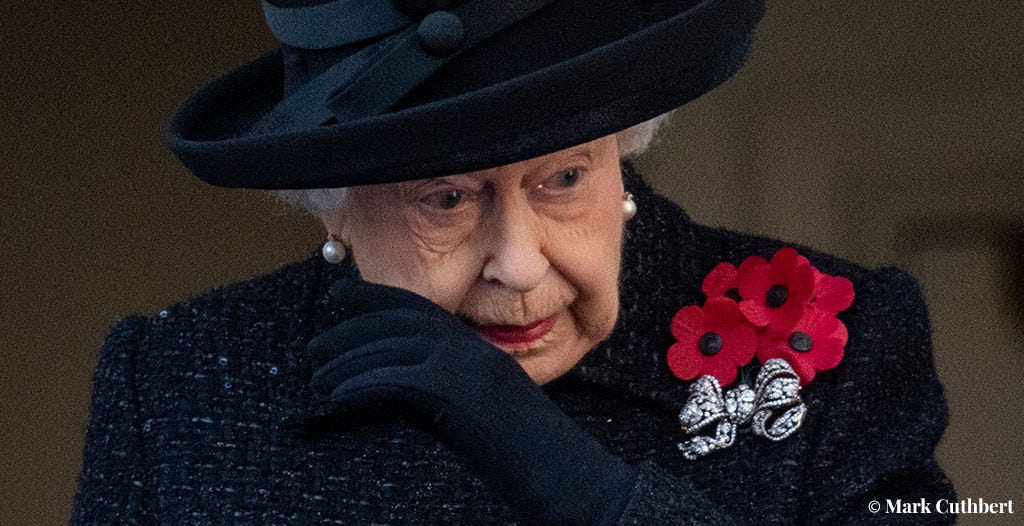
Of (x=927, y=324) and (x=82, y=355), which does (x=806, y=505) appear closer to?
(x=927, y=324)

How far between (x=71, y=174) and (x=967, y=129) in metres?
1.85

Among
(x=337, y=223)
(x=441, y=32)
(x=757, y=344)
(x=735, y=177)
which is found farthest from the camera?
(x=735, y=177)

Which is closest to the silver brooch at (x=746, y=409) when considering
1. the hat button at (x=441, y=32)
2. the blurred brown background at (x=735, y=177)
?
the hat button at (x=441, y=32)

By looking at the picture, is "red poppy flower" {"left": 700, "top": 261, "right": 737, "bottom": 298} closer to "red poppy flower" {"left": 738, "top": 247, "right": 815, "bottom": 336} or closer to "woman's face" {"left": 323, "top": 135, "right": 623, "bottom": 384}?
"red poppy flower" {"left": 738, "top": 247, "right": 815, "bottom": 336}

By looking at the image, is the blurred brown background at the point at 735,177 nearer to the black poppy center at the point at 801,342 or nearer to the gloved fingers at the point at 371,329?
the black poppy center at the point at 801,342

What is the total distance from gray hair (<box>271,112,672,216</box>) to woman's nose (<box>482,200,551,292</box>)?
0.22m

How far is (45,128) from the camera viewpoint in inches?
139

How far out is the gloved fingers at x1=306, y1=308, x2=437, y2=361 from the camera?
6.79 feet

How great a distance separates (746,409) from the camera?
2.32 metres

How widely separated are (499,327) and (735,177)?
1.48 meters

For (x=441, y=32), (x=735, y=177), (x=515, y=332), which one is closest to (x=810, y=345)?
(x=515, y=332)

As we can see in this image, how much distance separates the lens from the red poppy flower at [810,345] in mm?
2314

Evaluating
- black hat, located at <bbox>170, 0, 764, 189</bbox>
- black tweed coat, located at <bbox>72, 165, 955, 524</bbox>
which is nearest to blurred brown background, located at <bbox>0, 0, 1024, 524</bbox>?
black tweed coat, located at <bbox>72, 165, 955, 524</bbox>

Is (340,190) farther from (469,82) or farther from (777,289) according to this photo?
(777,289)
